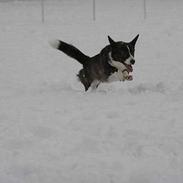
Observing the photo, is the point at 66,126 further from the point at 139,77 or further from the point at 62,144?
the point at 139,77

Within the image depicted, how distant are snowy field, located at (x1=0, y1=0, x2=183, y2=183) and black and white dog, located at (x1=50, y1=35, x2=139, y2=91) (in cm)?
22

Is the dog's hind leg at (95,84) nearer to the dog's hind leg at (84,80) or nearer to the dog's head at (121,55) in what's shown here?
the dog's hind leg at (84,80)

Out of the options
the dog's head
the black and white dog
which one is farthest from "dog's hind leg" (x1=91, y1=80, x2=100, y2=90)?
the dog's head

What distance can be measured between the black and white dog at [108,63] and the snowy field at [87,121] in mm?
218

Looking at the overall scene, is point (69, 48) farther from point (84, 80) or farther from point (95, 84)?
point (95, 84)

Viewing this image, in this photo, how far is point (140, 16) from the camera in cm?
2002

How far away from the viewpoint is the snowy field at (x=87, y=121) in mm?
4453

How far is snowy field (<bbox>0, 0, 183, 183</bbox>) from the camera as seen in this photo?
14.6 feet

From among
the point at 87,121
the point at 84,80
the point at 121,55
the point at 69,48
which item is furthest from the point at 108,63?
the point at 87,121

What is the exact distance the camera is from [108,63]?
340 inches

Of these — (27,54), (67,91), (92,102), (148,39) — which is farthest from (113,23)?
(92,102)

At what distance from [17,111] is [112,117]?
1.26 metres

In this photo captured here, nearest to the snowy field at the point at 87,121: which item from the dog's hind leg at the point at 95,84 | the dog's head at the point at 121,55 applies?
the dog's hind leg at the point at 95,84

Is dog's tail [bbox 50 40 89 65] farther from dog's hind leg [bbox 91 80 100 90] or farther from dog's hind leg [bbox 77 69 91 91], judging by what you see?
dog's hind leg [bbox 91 80 100 90]
